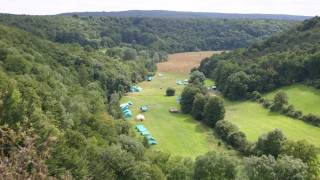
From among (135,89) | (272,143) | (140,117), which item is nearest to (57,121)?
(272,143)

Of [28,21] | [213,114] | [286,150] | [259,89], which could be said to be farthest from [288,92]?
[28,21]

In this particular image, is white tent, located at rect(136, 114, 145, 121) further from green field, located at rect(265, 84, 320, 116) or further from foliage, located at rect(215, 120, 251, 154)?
green field, located at rect(265, 84, 320, 116)

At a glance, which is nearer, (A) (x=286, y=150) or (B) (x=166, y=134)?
(A) (x=286, y=150)

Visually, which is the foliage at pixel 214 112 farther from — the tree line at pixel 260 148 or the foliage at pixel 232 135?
the foliage at pixel 232 135

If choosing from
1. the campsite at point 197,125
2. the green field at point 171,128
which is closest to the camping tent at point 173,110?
the green field at point 171,128

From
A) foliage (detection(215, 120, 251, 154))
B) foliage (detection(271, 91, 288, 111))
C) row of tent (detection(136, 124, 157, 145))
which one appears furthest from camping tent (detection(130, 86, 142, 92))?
foliage (detection(215, 120, 251, 154))

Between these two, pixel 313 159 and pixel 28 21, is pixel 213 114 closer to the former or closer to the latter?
pixel 313 159
